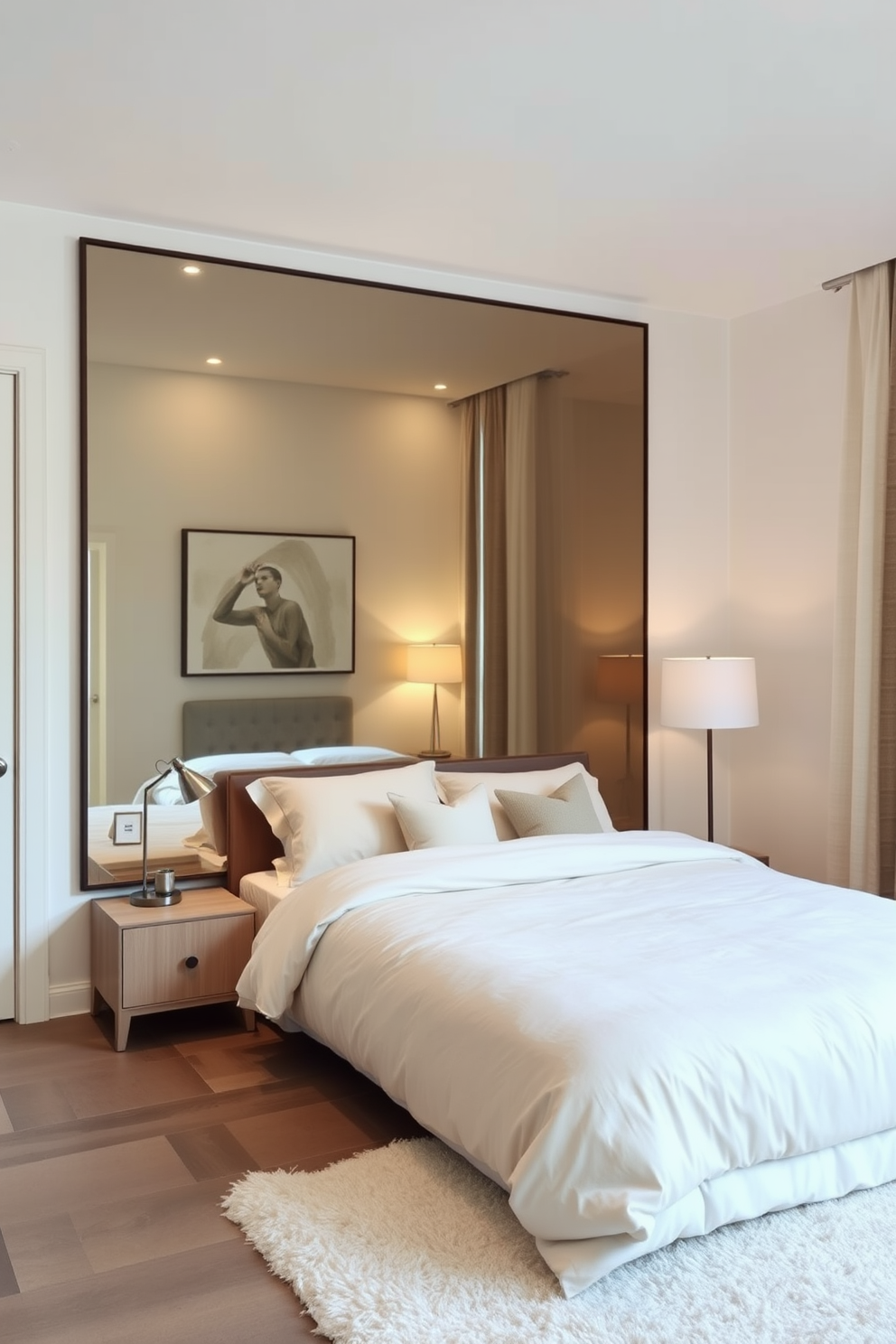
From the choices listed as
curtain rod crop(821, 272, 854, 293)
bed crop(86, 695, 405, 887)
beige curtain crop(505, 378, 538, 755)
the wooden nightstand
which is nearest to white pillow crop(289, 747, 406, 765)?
bed crop(86, 695, 405, 887)

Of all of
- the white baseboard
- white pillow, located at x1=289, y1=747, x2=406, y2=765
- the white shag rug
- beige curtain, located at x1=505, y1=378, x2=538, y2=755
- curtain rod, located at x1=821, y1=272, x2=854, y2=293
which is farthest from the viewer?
beige curtain, located at x1=505, y1=378, x2=538, y2=755

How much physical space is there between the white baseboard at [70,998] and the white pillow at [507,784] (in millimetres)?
1428

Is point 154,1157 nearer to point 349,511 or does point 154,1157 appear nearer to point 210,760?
point 210,760

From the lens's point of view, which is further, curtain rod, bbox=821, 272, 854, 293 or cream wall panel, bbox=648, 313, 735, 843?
cream wall panel, bbox=648, 313, 735, 843

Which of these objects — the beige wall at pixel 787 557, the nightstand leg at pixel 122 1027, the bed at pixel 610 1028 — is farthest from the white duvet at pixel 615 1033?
the beige wall at pixel 787 557

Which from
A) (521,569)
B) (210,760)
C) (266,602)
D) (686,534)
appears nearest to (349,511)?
(266,602)

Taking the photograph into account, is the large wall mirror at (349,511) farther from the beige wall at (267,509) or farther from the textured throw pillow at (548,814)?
the textured throw pillow at (548,814)

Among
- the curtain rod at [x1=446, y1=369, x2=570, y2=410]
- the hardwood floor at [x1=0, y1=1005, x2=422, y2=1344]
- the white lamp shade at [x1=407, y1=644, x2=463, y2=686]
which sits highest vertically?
the curtain rod at [x1=446, y1=369, x2=570, y2=410]

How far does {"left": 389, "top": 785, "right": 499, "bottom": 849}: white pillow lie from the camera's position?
3.84 metres

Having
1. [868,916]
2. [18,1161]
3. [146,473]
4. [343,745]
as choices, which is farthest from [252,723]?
[868,916]

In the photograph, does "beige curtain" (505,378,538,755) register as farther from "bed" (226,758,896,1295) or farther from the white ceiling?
"bed" (226,758,896,1295)

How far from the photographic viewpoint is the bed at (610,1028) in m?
2.23

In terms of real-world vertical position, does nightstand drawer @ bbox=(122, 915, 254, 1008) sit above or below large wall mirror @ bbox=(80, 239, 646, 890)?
below

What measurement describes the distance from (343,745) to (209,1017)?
1095 millimetres
